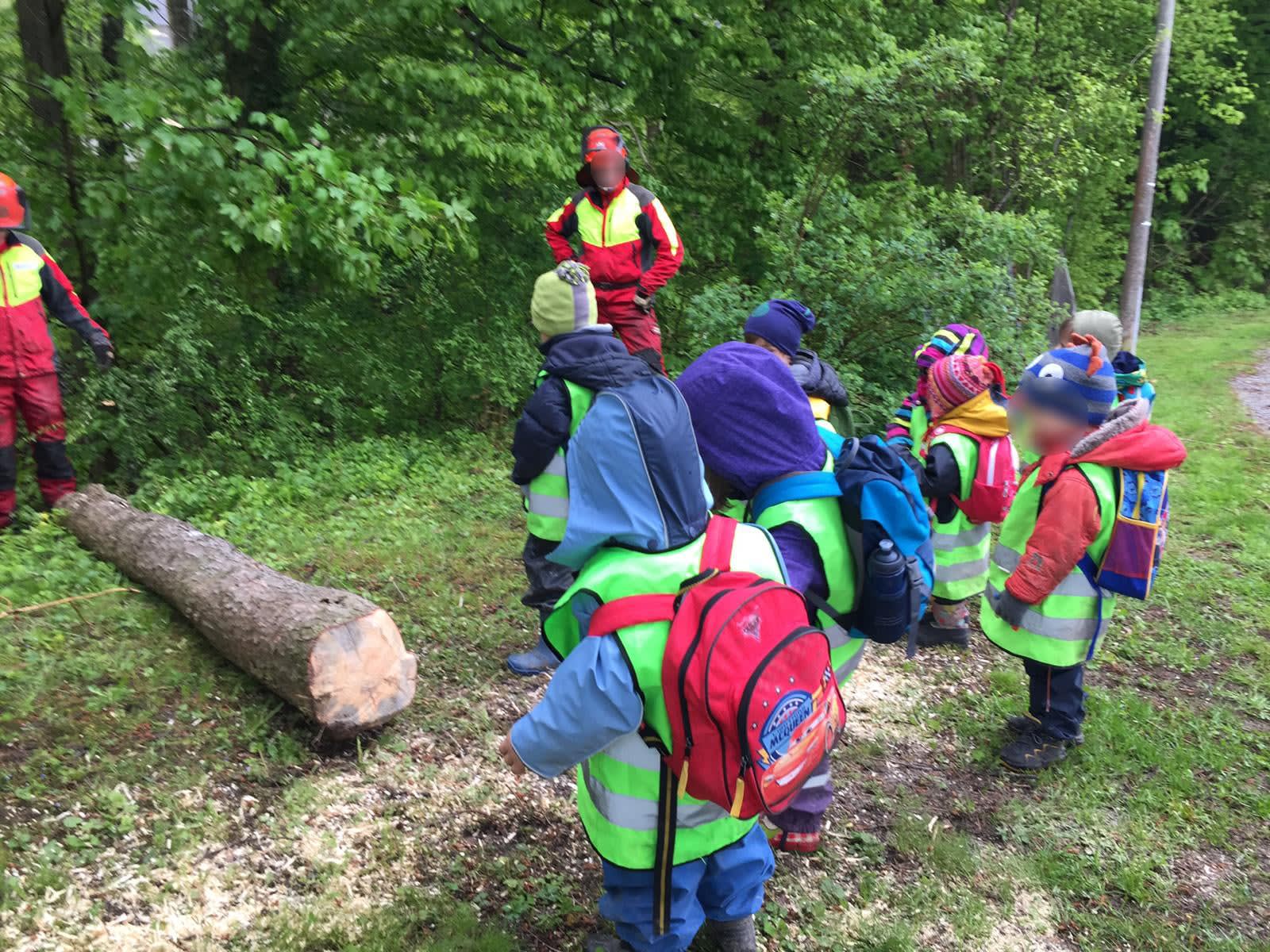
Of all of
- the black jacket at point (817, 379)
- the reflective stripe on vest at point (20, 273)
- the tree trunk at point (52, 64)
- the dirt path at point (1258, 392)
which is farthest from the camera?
the dirt path at point (1258, 392)

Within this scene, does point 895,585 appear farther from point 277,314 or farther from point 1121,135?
point 1121,135

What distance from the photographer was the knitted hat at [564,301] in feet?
12.0

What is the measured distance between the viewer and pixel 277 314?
7.58 meters

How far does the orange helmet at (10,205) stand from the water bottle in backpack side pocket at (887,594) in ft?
20.4

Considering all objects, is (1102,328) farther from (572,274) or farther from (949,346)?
(572,274)

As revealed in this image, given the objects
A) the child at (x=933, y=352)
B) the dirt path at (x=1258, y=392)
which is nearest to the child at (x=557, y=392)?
the child at (x=933, y=352)

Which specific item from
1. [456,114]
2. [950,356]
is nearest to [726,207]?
[456,114]

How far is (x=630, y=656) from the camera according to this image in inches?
82.6

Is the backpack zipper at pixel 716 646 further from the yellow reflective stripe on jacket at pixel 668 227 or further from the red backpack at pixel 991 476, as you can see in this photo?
the yellow reflective stripe on jacket at pixel 668 227

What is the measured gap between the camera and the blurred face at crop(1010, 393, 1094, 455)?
11.5 ft

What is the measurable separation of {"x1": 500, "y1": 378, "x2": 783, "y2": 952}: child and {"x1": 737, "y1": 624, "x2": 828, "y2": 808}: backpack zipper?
241 mm

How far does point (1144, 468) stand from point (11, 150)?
8177mm

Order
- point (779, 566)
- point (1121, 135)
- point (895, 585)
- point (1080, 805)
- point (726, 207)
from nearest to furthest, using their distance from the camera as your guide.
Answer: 1. point (779, 566)
2. point (895, 585)
3. point (1080, 805)
4. point (726, 207)
5. point (1121, 135)

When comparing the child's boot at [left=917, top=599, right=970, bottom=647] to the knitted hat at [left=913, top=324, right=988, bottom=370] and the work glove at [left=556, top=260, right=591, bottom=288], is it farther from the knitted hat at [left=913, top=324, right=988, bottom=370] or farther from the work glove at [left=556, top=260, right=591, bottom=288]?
the work glove at [left=556, top=260, right=591, bottom=288]
